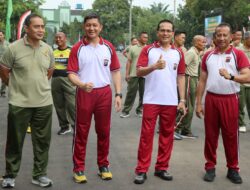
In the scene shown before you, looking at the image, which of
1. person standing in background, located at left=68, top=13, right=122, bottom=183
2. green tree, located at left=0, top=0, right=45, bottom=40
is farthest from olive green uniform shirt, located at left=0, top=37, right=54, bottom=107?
green tree, located at left=0, top=0, right=45, bottom=40

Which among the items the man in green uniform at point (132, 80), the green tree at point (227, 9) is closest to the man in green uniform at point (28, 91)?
the man in green uniform at point (132, 80)

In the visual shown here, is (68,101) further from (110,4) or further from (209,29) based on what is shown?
(110,4)

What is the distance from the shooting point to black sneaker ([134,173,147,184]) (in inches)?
209

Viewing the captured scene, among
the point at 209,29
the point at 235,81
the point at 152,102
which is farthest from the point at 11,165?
the point at 209,29

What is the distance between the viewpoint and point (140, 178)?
5.35m

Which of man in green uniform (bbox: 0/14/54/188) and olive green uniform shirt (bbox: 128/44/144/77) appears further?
olive green uniform shirt (bbox: 128/44/144/77)

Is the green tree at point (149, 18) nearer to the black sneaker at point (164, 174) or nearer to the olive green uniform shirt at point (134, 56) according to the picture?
the olive green uniform shirt at point (134, 56)

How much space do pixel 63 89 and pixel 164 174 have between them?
3260 millimetres

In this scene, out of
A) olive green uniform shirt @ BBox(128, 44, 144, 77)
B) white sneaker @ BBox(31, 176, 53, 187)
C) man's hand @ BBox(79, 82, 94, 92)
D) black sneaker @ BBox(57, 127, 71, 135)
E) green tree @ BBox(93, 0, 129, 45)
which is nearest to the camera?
man's hand @ BBox(79, 82, 94, 92)

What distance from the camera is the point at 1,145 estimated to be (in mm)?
7145

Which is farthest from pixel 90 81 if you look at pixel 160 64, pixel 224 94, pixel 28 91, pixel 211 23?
pixel 211 23

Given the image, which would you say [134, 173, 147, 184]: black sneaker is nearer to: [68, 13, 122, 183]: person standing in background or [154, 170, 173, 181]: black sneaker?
[154, 170, 173, 181]: black sneaker

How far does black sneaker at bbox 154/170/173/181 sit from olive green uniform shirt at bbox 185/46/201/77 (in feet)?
8.64

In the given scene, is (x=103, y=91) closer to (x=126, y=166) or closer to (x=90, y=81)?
(x=90, y=81)
